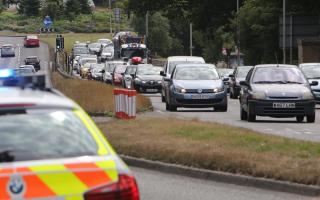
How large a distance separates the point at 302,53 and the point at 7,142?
5120cm

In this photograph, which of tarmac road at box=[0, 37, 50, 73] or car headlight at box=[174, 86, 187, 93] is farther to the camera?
tarmac road at box=[0, 37, 50, 73]

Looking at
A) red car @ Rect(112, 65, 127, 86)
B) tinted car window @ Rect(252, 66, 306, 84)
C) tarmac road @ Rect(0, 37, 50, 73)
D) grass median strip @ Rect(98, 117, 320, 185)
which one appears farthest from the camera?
tarmac road @ Rect(0, 37, 50, 73)

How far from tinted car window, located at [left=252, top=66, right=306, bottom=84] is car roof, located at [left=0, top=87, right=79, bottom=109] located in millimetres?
17714

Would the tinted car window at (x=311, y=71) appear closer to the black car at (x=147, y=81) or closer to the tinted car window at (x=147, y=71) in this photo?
the black car at (x=147, y=81)

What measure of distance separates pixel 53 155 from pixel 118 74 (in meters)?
47.5

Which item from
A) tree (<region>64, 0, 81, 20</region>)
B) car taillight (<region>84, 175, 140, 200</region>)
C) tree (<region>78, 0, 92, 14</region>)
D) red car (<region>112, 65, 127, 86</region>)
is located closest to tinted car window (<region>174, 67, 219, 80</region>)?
red car (<region>112, 65, 127, 86</region>)

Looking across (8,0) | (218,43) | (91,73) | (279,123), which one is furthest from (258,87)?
(218,43)

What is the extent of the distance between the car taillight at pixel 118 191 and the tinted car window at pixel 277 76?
1829 centimetres

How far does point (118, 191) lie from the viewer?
581 cm

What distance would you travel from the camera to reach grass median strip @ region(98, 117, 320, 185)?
1235 centimetres

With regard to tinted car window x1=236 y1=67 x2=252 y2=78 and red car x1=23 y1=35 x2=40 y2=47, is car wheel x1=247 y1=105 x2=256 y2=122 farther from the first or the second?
red car x1=23 y1=35 x2=40 y2=47

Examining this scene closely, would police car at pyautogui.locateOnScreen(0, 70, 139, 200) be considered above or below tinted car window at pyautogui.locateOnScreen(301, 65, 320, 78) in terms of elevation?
above

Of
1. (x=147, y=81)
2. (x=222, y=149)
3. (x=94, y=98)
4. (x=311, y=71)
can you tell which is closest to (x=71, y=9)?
(x=147, y=81)

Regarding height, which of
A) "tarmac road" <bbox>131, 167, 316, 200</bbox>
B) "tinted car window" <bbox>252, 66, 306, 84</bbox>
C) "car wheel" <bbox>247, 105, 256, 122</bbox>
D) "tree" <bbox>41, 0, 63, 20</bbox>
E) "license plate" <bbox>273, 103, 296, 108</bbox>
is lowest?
"car wheel" <bbox>247, 105, 256, 122</bbox>
